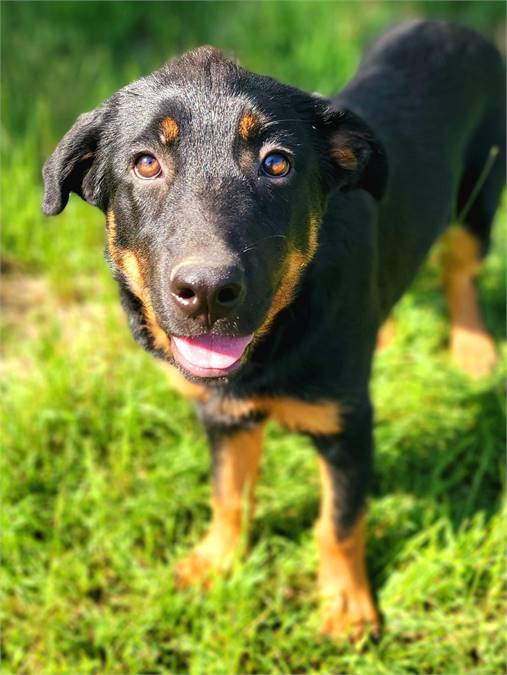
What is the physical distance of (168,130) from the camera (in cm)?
250

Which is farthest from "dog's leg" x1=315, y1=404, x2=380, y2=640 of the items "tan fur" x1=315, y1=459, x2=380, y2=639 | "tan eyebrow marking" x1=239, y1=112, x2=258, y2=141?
"tan eyebrow marking" x1=239, y1=112, x2=258, y2=141

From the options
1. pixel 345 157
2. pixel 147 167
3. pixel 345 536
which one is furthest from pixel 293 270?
pixel 345 536

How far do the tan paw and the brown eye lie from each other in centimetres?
268

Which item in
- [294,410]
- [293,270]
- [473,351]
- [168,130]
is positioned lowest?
[473,351]

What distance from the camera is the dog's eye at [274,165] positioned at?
101 inches

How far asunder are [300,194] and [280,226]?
0.54 ft

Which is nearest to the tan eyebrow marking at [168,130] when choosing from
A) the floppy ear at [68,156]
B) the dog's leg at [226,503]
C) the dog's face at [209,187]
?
the dog's face at [209,187]

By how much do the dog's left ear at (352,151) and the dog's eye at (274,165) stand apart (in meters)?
0.31

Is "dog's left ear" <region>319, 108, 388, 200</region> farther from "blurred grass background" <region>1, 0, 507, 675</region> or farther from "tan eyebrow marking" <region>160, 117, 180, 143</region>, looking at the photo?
"blurred grass background" <region>1, 0, 507, 675</region>

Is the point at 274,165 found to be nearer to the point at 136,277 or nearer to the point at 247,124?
the point at 247,124

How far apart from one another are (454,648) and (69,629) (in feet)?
5.27

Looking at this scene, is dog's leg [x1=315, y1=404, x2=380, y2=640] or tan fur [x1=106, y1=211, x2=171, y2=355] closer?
tan fur [x1=106, y1=211, x2=171, y2=355]

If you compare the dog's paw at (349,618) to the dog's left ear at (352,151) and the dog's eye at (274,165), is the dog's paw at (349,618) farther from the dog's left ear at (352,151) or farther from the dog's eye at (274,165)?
the dog's eye at (274,165)

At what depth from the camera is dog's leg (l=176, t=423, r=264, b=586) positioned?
3.54m
